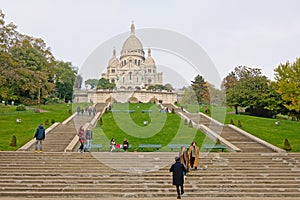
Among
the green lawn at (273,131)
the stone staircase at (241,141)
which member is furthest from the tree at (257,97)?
the stone staircase at (241,141)

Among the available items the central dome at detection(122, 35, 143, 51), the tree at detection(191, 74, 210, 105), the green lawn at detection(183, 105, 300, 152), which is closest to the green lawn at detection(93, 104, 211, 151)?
the green lawn at detection(183, 105, 300, 152)

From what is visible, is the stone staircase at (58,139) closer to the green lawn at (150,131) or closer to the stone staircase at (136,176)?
the green lawn at (150,131)

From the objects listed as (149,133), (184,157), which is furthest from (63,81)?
(184,157)

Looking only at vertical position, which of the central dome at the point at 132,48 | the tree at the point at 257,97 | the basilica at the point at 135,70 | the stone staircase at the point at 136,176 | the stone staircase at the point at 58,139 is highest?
the central dome at the point at 132,48

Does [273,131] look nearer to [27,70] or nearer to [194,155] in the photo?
[194,155]

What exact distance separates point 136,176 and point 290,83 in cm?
1793

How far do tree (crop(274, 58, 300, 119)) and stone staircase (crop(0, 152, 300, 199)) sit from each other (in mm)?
10162

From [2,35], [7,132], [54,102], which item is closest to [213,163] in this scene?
[7,132]

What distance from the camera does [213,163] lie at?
14.0 metres

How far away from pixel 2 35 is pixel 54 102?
27.7 meters

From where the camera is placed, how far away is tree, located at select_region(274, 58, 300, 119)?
24.0 meters

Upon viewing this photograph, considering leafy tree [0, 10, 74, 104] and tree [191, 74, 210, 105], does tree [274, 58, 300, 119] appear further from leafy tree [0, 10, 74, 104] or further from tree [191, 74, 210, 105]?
tree [191, 74, 210, 105]

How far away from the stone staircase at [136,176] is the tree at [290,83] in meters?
10.2

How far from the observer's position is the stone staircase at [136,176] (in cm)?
1081
